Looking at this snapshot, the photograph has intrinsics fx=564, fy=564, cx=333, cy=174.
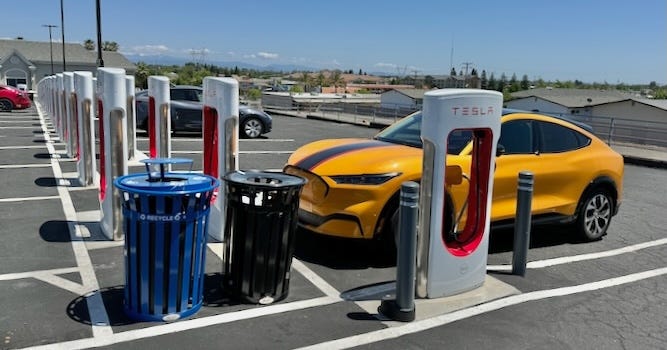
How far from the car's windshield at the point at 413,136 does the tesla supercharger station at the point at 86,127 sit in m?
4.39

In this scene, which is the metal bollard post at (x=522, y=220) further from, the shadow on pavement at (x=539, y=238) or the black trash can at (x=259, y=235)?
the black trash can at (x=259, y=235)

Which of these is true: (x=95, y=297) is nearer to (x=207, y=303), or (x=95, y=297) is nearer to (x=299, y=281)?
(x=207, y=303)

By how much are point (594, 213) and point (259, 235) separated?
14.3 ft

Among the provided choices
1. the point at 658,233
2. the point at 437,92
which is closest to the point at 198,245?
the point at 437,92

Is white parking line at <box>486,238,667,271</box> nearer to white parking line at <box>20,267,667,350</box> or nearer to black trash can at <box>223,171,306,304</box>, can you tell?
white parking line at <box>20,267,667,350</box>

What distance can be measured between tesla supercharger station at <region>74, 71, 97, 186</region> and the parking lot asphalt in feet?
6.29

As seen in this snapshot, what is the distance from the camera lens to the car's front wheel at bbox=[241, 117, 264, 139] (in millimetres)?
16531

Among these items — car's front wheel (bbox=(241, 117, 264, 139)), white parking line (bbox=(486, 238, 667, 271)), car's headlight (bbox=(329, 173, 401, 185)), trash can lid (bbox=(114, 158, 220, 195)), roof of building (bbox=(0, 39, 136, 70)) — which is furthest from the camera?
roof of building (bbox=(0, 39, 136, 70))

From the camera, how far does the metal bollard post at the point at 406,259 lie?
3.94 m


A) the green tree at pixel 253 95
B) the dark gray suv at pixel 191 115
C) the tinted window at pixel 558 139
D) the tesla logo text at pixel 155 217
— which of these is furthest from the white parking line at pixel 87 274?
the green tree at pixel 253 95

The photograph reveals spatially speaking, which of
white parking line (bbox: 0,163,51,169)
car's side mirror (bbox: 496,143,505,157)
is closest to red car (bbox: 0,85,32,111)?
white parking line (bbox: 0,163,51,169)

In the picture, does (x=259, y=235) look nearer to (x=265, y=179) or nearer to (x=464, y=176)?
(x=265, y=179)

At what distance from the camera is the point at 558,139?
6348mm

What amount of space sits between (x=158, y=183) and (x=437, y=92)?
2.15 metres
